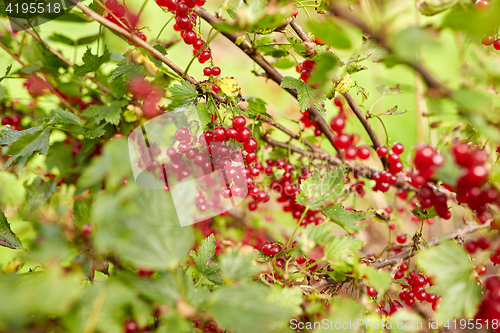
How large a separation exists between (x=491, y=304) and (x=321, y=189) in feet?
0.83

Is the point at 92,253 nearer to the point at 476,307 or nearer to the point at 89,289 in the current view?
the point at 89,289

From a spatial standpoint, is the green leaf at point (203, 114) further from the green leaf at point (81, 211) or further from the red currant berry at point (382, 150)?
the red currant berry at point (382, 150)

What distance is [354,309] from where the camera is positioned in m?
0.31

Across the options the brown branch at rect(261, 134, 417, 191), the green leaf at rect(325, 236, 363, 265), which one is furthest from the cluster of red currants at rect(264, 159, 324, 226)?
the green leaf at rect(325, 236, 363, 265)

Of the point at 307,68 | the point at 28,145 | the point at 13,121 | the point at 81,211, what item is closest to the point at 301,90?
the point at 307,68

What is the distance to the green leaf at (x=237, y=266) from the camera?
335 millimetres

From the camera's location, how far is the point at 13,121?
2.64 ft

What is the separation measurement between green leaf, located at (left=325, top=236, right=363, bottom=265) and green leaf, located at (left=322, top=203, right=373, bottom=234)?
0.9 inches

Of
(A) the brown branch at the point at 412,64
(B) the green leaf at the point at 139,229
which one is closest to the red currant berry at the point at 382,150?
(A) the brown branch at the point at 412,64

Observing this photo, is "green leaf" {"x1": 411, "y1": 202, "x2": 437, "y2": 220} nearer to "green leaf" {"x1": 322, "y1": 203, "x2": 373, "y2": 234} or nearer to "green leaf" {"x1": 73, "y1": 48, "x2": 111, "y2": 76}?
"green leaf" {"x1": 322, "y1": 203, "x2": 373, "y2": 234}

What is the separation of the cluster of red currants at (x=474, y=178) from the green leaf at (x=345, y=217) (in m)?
0.15

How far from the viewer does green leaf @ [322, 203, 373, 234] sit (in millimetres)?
422

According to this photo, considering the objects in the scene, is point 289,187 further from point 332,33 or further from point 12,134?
point 12,134

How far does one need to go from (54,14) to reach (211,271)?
2.13ft
